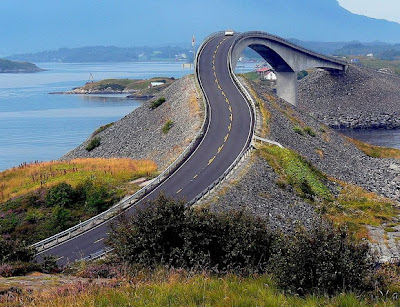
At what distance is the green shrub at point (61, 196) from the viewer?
34.2 meters

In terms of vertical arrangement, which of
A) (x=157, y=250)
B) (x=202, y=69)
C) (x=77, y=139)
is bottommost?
(x=77, y=139)

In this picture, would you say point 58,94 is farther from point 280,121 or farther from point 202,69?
point 280,121

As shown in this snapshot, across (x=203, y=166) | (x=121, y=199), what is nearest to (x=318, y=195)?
(x=203, y=166)

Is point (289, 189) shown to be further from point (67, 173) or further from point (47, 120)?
point (47, 120)

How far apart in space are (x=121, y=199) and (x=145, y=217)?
56.4ft

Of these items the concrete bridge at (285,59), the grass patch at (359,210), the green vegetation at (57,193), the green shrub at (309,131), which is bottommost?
the grass patch at (359,210)

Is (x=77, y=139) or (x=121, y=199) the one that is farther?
(x=77, y=139)

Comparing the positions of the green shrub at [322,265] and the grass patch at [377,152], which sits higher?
the green shrub at [322,265]

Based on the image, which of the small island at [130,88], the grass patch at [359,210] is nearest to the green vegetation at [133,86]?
the small island at [130,88]

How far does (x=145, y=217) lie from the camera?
17.6m

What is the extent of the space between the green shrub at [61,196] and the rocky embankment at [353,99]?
81.9 meters

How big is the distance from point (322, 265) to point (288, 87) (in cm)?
10375

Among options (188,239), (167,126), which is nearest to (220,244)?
(188,239)

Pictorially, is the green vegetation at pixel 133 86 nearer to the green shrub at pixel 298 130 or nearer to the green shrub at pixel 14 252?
the green shrub at pixel 298 130
